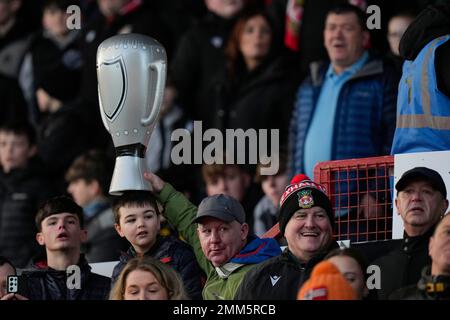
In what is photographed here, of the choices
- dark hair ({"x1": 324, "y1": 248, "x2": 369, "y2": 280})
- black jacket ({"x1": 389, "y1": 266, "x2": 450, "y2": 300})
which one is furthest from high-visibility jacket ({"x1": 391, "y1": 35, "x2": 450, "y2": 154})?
black jacket ({"x1": 389, "y1": 266, "x2": 450, "y2": 300})

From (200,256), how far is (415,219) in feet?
4.72

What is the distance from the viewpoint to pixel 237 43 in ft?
47.3

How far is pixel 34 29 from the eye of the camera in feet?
57.7

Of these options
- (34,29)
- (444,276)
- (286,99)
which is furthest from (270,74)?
(444,276)

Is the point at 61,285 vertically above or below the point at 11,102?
below

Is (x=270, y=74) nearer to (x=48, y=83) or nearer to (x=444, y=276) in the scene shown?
(x=48, y=83)

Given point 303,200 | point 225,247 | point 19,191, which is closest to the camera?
point 303,200

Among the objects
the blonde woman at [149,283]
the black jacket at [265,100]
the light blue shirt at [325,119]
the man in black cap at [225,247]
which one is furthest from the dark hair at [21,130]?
the blonde woman at [149,283]

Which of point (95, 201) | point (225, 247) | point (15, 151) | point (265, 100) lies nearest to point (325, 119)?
point (265, 100)

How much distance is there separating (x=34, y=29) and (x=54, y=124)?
A: 2.15 metres

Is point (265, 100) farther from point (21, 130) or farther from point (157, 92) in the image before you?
point (157, 92)

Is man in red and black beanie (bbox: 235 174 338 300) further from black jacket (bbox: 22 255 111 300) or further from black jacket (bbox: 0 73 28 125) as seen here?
black jacket (bbox: 0 73 28 125)

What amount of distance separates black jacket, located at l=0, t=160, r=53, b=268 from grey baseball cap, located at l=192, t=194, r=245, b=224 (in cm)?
375

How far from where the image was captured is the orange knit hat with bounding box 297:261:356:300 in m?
9.47
